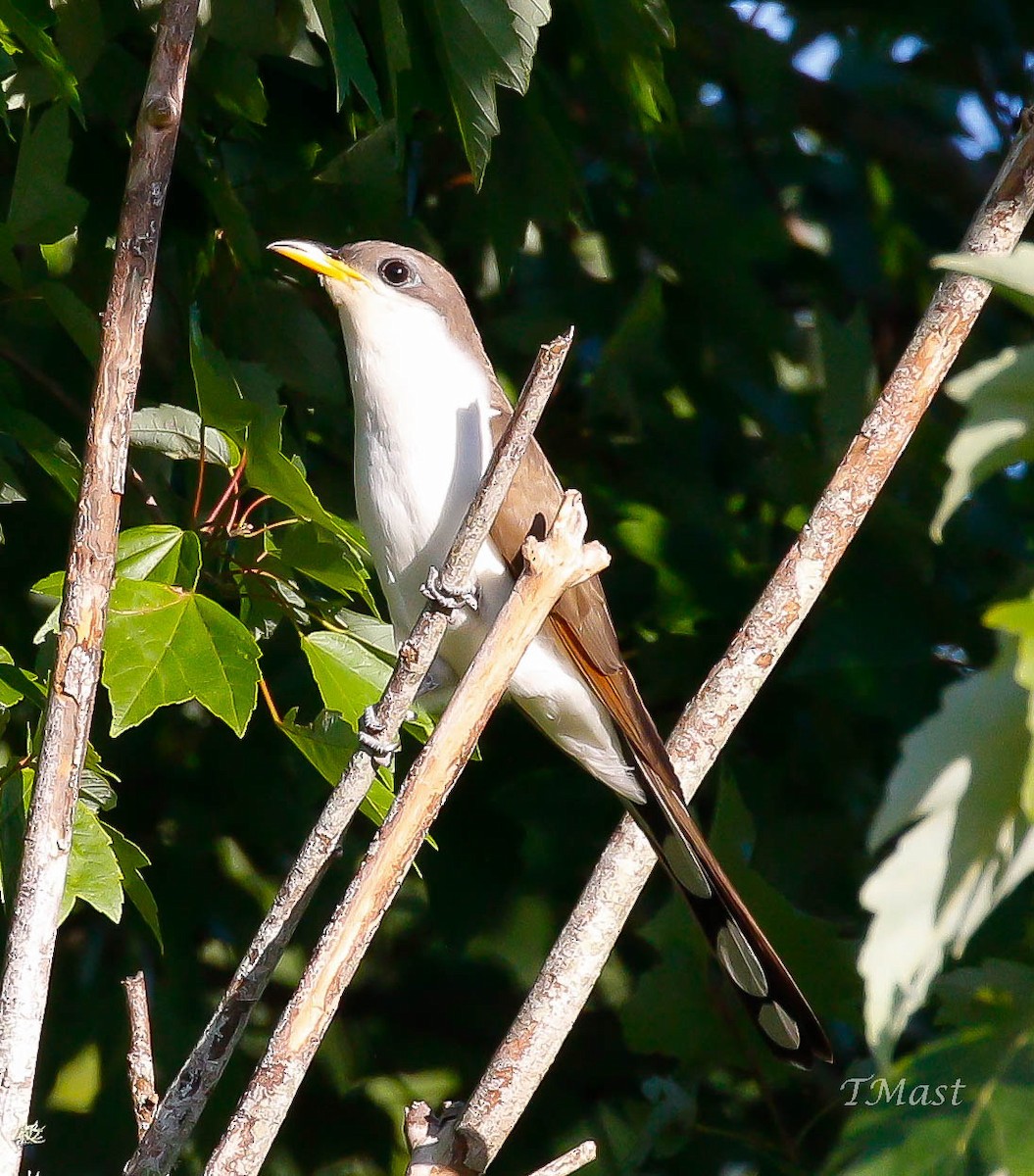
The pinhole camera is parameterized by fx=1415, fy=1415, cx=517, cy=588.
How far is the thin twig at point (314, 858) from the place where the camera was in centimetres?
166

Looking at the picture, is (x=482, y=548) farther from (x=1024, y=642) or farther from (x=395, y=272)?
(x=1024, y=642)

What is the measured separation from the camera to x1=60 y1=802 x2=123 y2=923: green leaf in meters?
1.89

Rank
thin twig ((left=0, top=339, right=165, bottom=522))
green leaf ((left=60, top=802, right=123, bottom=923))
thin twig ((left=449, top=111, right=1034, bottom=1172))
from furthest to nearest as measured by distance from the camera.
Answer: thin twig ((left=0, top=339, right=165, bottom=522)) < thin twig ((left=449, top=111, right=1034, bottom=1172)) < green leaf ((left=60, top=802, right=123, bottom=923))

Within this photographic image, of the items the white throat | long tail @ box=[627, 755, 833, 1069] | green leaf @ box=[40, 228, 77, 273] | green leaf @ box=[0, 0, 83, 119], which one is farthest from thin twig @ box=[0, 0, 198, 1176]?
long tail @ box=[627, 755, 833, 1069]

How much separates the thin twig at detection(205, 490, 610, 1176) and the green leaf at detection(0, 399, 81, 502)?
2.50 ft

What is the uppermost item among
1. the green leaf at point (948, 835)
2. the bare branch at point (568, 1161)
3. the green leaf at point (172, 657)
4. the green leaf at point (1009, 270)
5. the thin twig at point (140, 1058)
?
the green leaf at point (1009, 270)

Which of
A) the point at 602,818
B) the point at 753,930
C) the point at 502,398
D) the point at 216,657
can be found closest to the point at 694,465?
the point at 502,398

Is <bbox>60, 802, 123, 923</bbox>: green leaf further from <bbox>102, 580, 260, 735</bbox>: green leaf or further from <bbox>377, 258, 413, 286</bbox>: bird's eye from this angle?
<bbox>377, 258, 413, 286</bbox>: bird's eye

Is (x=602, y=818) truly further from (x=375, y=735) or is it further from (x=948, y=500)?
(x=948, y=500)

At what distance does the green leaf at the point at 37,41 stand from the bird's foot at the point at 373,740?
930 mm

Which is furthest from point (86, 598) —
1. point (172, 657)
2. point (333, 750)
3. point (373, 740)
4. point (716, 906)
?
point (716, 906)

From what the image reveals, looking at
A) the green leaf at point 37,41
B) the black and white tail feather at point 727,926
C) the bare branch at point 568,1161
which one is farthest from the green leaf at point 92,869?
the green leaf at point 37,41

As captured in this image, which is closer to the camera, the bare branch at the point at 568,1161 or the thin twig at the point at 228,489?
the bare branch at the point at 568,1161

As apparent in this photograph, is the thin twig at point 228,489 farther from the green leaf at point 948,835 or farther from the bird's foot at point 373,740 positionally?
the green leaf at point 948,835
